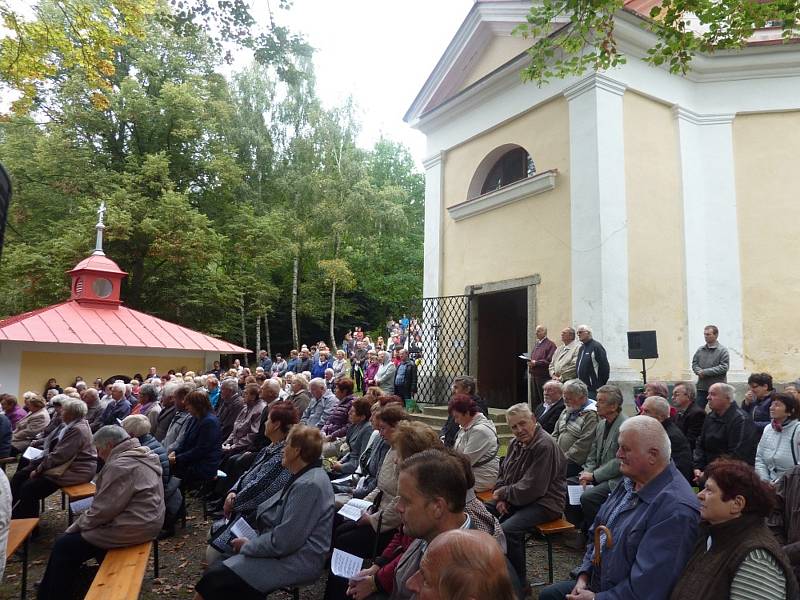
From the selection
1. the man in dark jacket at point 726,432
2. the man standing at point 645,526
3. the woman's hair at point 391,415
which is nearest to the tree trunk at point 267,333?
the woman's hair at point 391,415

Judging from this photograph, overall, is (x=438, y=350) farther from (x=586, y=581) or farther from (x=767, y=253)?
(x=586, y=581)

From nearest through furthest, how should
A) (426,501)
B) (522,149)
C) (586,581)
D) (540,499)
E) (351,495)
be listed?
(426,501) → (586,581) → (540,499) → (351,495) → (522,149)

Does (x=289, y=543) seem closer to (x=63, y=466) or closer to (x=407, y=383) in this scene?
(x=63, y=466)

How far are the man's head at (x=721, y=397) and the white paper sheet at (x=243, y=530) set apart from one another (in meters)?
4.26

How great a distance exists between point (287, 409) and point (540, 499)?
215 cm

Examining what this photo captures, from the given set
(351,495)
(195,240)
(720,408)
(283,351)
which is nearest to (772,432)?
(720,408)

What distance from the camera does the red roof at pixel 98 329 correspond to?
619 inches

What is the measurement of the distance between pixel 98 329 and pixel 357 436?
46.0ft

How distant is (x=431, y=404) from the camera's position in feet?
36.5

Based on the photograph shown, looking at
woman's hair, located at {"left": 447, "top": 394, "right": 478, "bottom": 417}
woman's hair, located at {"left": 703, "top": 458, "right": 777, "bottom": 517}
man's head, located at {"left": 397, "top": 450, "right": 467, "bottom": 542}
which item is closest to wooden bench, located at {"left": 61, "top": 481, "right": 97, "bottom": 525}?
woman's hair, located at {"left": 447, "top": 394, "right": 478, "bottom": 417}

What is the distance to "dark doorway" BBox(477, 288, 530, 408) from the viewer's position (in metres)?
11.4

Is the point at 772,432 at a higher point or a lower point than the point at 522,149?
lower

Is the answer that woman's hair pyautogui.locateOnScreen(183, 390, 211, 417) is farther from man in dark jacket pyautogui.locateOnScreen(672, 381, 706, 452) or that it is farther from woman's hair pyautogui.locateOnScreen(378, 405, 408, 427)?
man in dark jacket pyautogui.locateOnScreen(672, 381, 706, 452)

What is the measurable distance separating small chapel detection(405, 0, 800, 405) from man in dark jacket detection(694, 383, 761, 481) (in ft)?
9.55
